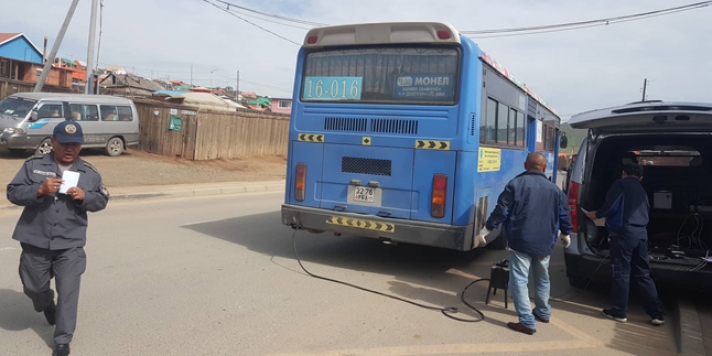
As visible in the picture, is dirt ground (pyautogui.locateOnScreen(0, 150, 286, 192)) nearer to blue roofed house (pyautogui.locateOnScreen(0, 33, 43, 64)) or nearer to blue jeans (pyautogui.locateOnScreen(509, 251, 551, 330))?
blue jeans (pyautogui.locateOnScreen(509, 251, 551, 330))

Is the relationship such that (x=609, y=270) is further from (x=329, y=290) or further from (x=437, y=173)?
(x=329, y=290)

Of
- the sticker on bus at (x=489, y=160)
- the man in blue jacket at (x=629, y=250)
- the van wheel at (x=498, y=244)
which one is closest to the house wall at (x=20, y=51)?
the van wheel at (x=498, y=244)

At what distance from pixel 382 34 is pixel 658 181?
4593 millimetres

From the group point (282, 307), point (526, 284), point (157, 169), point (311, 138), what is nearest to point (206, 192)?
point (157, 169)

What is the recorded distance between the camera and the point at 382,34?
7.16 metres

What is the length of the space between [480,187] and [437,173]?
74cm

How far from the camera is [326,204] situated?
24.5 ft

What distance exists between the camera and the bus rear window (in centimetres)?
691

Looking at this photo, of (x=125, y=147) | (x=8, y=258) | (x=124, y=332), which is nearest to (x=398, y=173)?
(x=124, y=332)

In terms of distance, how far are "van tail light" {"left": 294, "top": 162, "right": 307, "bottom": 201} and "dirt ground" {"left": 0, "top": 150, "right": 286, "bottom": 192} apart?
8.93 m

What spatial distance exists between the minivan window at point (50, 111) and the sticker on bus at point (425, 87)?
14544 millimetres

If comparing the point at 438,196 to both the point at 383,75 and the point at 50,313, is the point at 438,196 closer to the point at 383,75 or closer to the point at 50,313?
the point at 383,75

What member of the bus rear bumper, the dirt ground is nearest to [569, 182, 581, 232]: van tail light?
the bus rear bumper

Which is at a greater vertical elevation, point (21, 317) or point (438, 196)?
point (438, 196)
